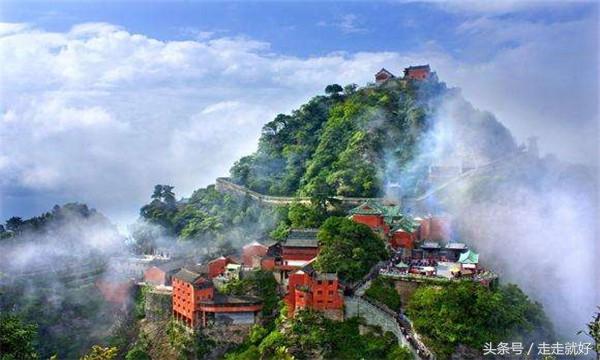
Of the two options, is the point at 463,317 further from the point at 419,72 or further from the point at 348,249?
the point at 419,72

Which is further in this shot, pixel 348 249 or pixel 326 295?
pixel 348 249

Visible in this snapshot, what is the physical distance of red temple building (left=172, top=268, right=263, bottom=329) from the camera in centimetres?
3703

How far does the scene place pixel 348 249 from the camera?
36000mm

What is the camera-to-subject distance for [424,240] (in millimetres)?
41062

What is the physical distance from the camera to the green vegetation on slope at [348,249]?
3516cm

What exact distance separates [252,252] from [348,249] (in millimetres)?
6947

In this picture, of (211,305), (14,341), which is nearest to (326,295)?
(211,305)

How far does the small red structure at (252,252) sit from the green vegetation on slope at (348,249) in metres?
4.30

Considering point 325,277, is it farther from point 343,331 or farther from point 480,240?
point 480,240

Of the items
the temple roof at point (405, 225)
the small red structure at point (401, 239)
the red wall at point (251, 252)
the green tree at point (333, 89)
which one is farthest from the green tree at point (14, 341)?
the green tree at point (333, 89)

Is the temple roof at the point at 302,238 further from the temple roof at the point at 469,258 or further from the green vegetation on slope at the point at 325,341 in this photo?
the temple roof at the point at 469,258

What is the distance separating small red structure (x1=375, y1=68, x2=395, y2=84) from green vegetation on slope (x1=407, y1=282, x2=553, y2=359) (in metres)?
30.3

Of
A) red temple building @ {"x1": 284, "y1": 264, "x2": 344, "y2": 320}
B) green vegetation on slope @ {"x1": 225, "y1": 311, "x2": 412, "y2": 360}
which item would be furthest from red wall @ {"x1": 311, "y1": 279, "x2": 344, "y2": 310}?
green vegetation on slope @ {"x1": 225, "y1": 311, "x2": 412, "y2": 360}

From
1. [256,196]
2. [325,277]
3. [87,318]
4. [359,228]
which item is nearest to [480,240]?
[359,228]
